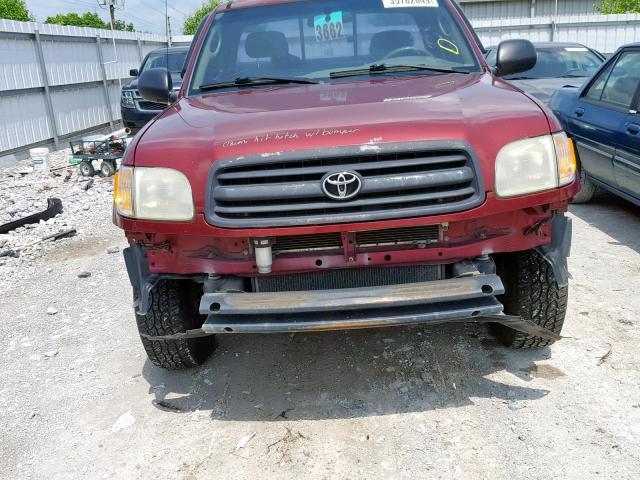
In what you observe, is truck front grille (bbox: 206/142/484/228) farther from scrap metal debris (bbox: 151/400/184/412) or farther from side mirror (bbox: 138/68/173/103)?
side mirror (bbox: 138/68/173/103)

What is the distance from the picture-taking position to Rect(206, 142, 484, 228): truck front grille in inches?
103

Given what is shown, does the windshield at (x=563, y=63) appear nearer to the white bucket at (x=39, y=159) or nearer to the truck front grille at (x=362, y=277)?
the truck front grille at (x=362, y=277)

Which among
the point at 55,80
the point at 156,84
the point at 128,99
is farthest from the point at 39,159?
the point at 156,84

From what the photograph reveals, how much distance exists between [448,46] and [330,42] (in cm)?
73

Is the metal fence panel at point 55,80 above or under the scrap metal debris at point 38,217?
above

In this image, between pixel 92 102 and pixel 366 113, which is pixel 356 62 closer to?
pixel 366 113

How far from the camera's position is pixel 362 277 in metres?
2.90

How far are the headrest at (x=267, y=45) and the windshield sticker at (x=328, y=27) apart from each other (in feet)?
0.71

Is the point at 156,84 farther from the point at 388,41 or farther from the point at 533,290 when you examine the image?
the point at 533,290

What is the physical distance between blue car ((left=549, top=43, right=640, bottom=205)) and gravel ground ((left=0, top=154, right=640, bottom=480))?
1.19m

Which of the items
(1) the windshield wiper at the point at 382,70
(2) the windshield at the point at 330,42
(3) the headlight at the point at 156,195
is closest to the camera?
(3) the headlight at the point at 156,195

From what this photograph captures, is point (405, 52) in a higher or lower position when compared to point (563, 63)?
higher

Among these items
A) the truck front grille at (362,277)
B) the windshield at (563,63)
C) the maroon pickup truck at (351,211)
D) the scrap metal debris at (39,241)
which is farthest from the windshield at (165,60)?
the truck front grille at (362,277)

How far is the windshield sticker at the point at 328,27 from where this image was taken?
386 cm
